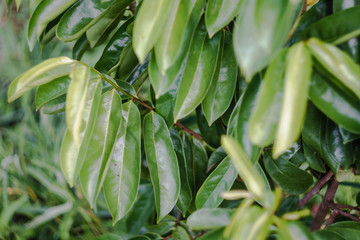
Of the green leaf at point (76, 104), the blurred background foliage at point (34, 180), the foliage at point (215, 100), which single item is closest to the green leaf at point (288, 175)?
the foliage at point (215, 100)

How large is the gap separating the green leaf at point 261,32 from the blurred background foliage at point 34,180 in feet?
3.02

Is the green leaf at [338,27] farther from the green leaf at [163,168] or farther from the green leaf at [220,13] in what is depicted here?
the green leaf at [163,168]

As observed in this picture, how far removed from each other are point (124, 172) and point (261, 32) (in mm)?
373

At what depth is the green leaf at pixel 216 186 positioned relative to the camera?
0.65 meters

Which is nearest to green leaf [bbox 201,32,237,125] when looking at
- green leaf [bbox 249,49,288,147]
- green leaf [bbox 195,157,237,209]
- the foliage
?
the foliage

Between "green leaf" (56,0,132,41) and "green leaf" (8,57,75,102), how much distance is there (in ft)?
0.59

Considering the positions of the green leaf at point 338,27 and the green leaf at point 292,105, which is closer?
the green leaf at point 292,105

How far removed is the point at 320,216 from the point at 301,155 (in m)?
0.15

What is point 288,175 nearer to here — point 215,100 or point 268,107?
point 215,100

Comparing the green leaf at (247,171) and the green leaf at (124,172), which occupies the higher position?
the green leaf at (247,171)

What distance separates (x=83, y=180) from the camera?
0.55 metres

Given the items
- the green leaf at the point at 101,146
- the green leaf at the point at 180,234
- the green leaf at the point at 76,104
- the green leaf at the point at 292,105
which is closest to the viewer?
the green leaf at the point at 292,105

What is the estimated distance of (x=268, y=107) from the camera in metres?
0.36

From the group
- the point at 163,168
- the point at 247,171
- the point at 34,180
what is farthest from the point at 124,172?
the point at 34,180
